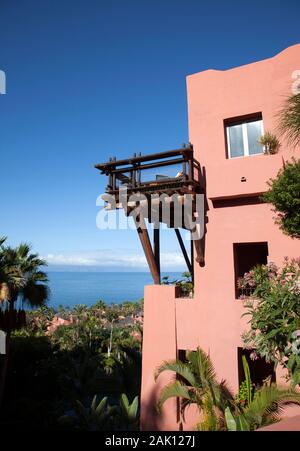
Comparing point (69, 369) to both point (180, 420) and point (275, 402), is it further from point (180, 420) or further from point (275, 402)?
point (275, 402)

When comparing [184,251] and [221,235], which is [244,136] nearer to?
[221,235]

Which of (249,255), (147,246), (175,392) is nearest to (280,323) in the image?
(175,392)

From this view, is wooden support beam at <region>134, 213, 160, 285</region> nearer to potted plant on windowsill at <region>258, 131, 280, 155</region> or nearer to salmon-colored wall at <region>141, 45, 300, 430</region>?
salmon-colored wall at <region>141, 45, 300, 430</region>

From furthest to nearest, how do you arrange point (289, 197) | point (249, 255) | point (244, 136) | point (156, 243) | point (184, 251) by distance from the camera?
point (184, 251), point (249, 255), point (156, 243), point (244, 136), point (289, 197)

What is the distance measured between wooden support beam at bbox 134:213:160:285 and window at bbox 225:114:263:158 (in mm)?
3386

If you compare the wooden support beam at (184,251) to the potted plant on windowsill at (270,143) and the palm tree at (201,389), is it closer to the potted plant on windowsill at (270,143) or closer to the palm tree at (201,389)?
the palm tree at (201,389)

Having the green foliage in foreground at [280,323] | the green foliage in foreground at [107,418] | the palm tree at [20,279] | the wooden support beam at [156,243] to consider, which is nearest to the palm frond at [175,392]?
the green foliage in foreground at [107,418]

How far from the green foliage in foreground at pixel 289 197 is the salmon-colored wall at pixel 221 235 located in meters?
1.75

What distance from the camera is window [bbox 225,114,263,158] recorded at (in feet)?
31.2

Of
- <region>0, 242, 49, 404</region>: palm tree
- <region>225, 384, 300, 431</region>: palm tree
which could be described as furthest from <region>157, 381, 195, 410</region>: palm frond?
<region>0, 242, 49, 404</region>: palm tree

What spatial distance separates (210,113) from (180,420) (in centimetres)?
894

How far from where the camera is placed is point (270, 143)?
880cm

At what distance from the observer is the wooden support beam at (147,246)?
978 centimetres

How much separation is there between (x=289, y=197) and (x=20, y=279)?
32.5 feet
